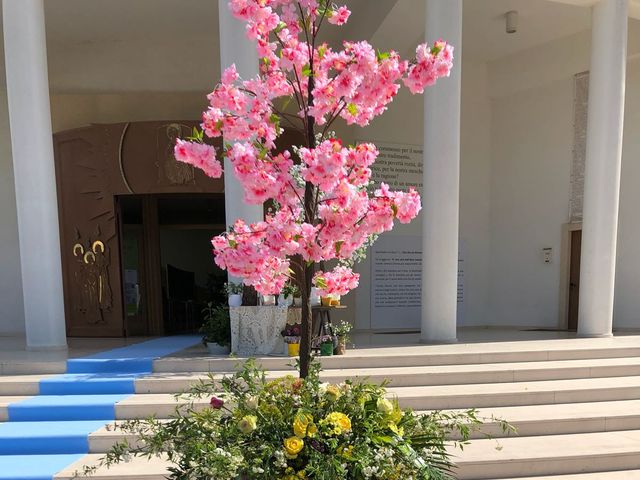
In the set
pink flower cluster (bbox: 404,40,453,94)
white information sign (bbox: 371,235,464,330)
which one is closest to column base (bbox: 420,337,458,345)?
white information sign (bbox: 371,235,464,330)

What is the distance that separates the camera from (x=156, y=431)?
1.64 meters

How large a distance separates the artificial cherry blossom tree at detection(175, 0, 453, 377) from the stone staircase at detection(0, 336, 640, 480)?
2.38 meters

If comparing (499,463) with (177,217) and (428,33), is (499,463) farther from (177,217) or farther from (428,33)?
(177,217)

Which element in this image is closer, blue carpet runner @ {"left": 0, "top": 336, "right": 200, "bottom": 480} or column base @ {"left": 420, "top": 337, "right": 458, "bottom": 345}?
blue carpet runner @ {"left": 0, "top": 336, "right": 200, "bottom": 480}

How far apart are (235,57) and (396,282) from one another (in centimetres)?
504

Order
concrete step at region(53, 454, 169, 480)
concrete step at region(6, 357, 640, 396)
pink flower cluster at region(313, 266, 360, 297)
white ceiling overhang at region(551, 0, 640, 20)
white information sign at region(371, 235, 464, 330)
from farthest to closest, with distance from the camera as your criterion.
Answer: white information sign at region(371, 235, 464, 330) < white ceiling overhang at region(551, 0, 640, 20) < concrete step at region(6, 357, 640, 396) < concrete step at region(53, 454, 169, 480) < pink flower cluster at region(313, 266, 360, 297)

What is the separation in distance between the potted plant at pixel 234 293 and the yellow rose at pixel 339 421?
3523 mm

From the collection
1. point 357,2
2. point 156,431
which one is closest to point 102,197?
point 357,2

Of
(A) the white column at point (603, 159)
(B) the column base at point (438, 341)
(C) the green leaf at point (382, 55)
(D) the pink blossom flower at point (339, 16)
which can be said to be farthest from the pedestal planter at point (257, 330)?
(A) the white column at point (603, 159)

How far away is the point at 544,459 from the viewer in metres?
3.23

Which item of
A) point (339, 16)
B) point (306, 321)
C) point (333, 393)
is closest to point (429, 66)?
point (339, 16)

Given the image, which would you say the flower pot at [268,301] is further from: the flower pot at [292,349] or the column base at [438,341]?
the column base at [438,341]

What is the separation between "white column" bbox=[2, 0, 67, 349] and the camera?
5.11m

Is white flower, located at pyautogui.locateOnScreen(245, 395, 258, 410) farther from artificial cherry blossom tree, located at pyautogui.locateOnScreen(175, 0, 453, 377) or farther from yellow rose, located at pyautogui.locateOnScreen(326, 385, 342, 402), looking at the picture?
artificial cherry blossom tree, located at pyautogui.locateOnScreen(175, 0, 453, 377)
